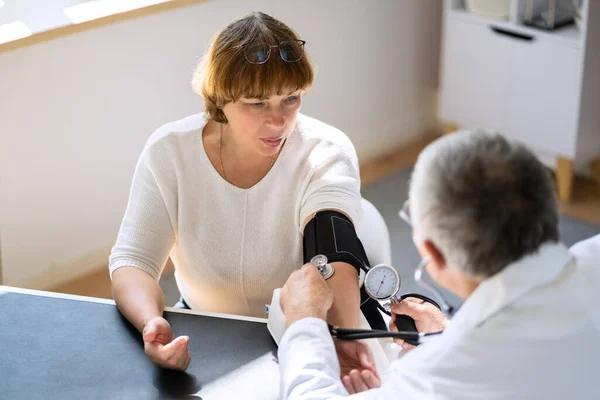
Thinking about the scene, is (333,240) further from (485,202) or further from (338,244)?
(485,202)

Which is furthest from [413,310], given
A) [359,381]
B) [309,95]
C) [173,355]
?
[309,95]

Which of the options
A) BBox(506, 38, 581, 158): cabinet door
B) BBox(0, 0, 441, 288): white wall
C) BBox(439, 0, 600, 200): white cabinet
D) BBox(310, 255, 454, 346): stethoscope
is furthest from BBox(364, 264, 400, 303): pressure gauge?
BBox(506, 38, 581, 158): cabinet door

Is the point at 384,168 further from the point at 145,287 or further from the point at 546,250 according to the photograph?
the point at 546,250

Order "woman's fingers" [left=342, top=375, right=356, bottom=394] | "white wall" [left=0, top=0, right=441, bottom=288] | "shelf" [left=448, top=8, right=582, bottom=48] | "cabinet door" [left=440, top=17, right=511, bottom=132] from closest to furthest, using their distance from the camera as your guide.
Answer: "woman's fingers" [left=342, top=375, right=356, bottom=394]
"white wall" [left=0, top=0, right=441, bottom=288]
"shelf" [left=448, top=8, right=582, bottom=48]
"cabinet door" [left=440, top=17, right=511, bottom=132]

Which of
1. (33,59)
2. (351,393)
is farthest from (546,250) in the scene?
(33,59)

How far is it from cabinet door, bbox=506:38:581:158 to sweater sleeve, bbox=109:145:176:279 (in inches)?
82.0

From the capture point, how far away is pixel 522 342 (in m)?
1.18

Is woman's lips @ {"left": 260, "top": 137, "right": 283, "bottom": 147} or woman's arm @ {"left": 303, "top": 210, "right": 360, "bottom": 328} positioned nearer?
woman's arm @ {"left": 303, "top": 210, "right": 360, "bottom": 328}

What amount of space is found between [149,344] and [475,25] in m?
2.66

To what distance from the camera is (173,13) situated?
3234 mm

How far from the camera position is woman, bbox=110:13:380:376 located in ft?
6.31

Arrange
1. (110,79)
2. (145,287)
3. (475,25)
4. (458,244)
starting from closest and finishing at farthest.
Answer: (458,244) < (145,287) < (110,79) < (475,25)

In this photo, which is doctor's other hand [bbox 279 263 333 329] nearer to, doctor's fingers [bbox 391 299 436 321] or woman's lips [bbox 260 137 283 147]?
doctor's fingers [bbox 391 299 436 321]

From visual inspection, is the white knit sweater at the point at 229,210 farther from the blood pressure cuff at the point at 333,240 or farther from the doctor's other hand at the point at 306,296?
the doctor's other hand at the point at 306,296
